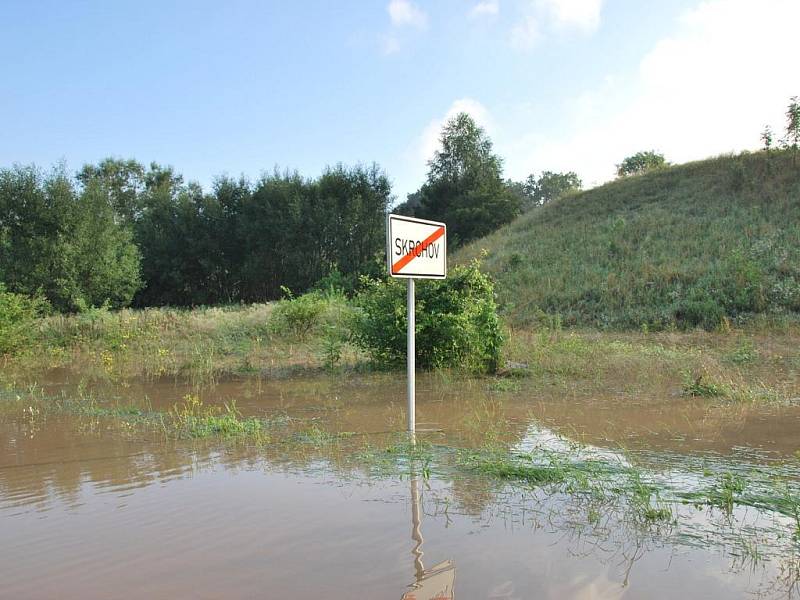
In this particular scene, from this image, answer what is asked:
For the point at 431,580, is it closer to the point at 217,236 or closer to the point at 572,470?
the point at 572,470

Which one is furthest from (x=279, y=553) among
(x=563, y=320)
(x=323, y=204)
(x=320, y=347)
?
(x=323, y=204)

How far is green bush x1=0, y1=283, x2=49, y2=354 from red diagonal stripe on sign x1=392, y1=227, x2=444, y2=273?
42.4 feet

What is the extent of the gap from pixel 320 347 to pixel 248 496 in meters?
10.3

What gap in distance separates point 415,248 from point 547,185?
83.2m

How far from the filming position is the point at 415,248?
21.5 feet

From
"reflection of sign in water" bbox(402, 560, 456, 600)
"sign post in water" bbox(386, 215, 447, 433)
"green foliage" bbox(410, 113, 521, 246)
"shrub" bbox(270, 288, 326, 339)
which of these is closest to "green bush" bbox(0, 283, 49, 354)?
"shrub" bbox(270, 288, 326, 339)

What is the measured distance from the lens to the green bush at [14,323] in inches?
592

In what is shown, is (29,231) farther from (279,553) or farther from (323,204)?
(279,553)

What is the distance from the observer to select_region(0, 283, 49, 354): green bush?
49.4ft

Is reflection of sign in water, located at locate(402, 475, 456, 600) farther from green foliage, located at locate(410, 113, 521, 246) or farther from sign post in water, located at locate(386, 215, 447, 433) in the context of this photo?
green foliage, located at locate(410, 113, 521, 246)

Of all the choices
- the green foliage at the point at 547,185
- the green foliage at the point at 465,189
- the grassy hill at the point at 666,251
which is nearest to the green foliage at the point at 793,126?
the grassy hill at the point at 666,251

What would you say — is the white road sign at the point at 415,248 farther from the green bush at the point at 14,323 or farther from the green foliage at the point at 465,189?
the green foliage at the point at 465,189

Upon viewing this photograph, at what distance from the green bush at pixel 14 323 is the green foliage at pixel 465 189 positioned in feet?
84.2

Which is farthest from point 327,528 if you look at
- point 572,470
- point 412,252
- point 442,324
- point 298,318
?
point 298,318
